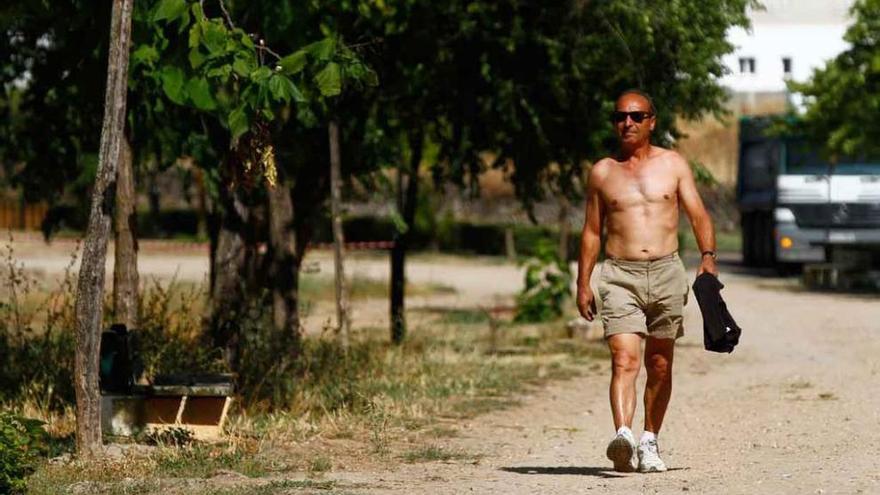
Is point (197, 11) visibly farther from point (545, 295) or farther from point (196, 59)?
point (545, 295)

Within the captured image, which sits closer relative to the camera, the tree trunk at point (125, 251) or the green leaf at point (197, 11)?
the green leaf at point (197, 11)

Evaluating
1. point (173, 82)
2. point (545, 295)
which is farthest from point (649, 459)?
point (545, 295)

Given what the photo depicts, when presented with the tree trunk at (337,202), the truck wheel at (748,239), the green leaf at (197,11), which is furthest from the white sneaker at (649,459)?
the truck wheel at (748,239)

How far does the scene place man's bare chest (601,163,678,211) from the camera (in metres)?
10.4

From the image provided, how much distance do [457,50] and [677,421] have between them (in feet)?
20.4

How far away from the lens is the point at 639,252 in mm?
10383

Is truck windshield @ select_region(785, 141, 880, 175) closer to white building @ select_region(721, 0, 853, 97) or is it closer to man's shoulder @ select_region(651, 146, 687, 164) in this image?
man's shoulder @ select_region(651, 146, 687, 164)

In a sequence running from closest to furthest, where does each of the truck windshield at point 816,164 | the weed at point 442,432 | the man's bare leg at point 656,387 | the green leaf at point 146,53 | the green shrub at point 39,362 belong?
the man's bare leg at point 656,387
the green leaf at point 146,53
the weed at point 442,432
the green shrub at point 39,362
the truck windshield at point 816,164

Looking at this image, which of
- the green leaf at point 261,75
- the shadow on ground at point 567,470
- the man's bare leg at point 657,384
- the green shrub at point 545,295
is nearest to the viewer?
the man's bare leg at point 657,384

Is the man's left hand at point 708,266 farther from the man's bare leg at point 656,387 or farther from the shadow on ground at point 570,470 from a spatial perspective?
the shadow on ground at point 570,470

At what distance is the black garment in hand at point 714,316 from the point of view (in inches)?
401

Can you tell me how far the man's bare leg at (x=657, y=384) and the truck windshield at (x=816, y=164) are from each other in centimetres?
2526

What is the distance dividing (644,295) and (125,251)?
4.24 meters

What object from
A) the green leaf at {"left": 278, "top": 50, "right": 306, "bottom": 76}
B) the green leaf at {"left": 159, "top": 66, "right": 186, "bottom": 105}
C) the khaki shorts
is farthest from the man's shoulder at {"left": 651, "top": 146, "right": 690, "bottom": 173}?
the green leaf at {"left": 159, "top": 66, "right": 186, "bottom": 105}
